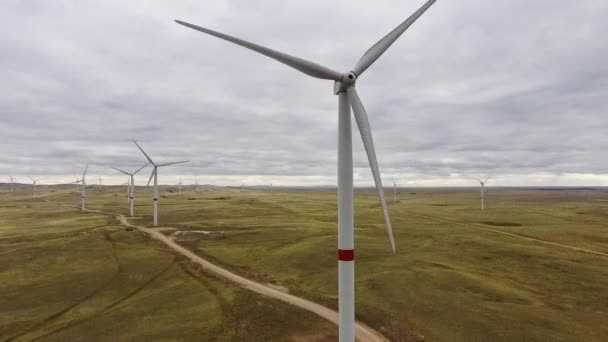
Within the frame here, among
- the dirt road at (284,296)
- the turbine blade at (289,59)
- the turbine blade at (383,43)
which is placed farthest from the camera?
the dirt road at (284,296)

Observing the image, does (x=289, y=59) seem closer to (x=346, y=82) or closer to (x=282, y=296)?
(x=346, y=82)

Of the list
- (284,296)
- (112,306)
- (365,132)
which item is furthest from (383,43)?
(112,306)

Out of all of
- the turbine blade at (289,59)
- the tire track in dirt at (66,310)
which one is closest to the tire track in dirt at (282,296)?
the tire track in dirt at (66,310)

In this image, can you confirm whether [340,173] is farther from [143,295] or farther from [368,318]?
[143,295]

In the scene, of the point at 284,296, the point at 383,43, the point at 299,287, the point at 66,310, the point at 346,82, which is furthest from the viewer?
the point at 299,287

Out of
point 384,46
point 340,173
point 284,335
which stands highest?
point 384,46

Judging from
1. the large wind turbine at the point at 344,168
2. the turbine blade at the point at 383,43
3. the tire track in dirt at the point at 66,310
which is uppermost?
the turbine blade at the point at 383,43

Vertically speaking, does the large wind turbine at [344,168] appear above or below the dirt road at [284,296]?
above

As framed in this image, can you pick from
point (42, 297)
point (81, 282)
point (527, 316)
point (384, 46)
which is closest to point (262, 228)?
point (81, 282)

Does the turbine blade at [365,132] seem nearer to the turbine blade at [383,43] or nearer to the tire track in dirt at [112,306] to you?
the turbine blade at [383,43]
